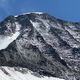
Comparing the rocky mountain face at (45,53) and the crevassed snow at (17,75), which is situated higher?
the crevassed snow at (17,75)

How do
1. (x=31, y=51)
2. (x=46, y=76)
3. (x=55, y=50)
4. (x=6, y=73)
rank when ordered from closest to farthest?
(x=6, y=73) → (x=46, y=76) → (x=31, y=51) → (x=55, y=50)

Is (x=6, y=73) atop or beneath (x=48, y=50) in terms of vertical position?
atop

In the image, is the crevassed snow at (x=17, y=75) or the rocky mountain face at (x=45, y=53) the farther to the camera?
the rocky mountain face at (x=45, y=53)

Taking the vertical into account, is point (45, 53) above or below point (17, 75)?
below

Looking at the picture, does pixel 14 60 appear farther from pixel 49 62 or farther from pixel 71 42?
pixel 71 42

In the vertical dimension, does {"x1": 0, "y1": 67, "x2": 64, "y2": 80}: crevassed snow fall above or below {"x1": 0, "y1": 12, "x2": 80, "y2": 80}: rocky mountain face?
above

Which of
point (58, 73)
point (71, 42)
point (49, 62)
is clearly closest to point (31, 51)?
point (49, 62)

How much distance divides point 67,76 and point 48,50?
29.6m

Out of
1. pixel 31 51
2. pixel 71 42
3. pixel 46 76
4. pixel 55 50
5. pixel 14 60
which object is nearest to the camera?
pixel 46 76

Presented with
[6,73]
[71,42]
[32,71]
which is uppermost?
[6,73]

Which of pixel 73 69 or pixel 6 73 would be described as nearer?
pixel 6 73

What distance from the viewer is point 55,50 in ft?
572

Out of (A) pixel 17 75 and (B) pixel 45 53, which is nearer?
(A) pixel 17 75

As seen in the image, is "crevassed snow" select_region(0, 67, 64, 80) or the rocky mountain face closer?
"crevassed snow" select_region(0, 67, 64, 80)
